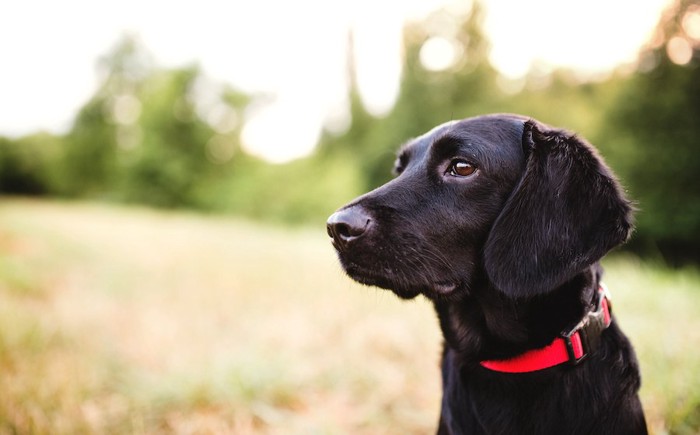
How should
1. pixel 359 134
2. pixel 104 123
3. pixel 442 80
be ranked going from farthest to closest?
pixel 104 123
pixel 359 134
pixel 442 80

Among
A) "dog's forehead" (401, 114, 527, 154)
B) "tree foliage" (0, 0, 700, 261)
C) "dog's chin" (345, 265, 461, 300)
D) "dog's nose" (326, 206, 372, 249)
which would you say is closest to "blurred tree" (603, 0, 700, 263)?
"tree foliage" (0, 0, 700, 261)

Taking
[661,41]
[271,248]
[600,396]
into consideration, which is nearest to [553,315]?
[600,396]

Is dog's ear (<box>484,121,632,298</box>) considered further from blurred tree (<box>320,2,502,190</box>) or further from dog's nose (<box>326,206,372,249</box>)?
blurred tree (<box>320,2,502,190</box>)

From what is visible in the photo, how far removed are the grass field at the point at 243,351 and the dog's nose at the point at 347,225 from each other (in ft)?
4.60

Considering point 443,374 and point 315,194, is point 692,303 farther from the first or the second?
point 315,194

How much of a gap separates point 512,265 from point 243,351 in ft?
8.68

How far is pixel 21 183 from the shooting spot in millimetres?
29328

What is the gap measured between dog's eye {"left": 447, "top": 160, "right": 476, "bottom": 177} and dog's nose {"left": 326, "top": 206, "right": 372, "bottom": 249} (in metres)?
0.47

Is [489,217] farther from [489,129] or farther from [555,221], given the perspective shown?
[489,129]

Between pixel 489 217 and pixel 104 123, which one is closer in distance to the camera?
pixel 489 217

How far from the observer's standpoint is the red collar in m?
1.69

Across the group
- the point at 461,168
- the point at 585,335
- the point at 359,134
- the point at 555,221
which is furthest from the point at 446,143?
the point at 359,134

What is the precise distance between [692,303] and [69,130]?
32.0 meters

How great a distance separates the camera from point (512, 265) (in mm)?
1740
